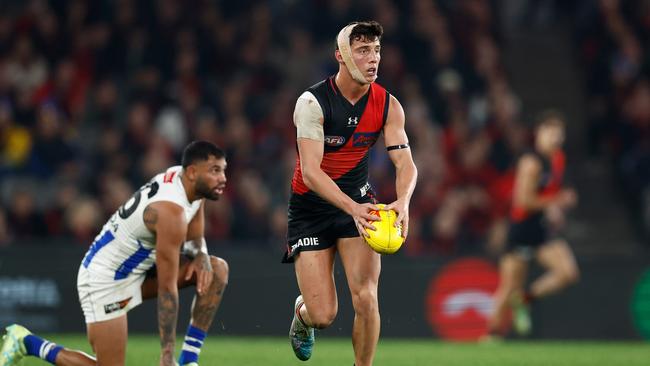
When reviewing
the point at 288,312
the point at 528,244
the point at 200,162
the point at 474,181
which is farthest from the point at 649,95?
the point at 200,162

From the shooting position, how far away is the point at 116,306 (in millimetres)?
8578

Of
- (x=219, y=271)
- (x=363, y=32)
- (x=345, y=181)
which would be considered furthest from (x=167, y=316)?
(x=363, y=32)

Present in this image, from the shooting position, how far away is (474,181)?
53.7ft

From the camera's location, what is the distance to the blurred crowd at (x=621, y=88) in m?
17.3

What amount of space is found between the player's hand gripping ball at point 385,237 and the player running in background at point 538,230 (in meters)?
6.39

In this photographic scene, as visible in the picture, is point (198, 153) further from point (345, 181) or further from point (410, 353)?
point (410, 353)

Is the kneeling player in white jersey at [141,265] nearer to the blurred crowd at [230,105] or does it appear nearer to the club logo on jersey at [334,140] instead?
the club logo on jersey at [334,140]

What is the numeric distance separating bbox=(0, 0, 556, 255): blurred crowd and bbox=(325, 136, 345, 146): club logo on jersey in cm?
710

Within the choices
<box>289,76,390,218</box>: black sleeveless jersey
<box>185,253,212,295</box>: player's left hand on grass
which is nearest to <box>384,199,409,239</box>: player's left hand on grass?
<box>289,76,390,218</box>: black sleeveless jersey

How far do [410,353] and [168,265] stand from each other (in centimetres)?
439

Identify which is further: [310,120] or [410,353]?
[410,353]

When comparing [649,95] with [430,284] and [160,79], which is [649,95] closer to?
[430,284]

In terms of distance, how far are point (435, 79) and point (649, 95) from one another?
3359 millimetres

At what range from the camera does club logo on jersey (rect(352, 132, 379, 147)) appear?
27.5 ft
